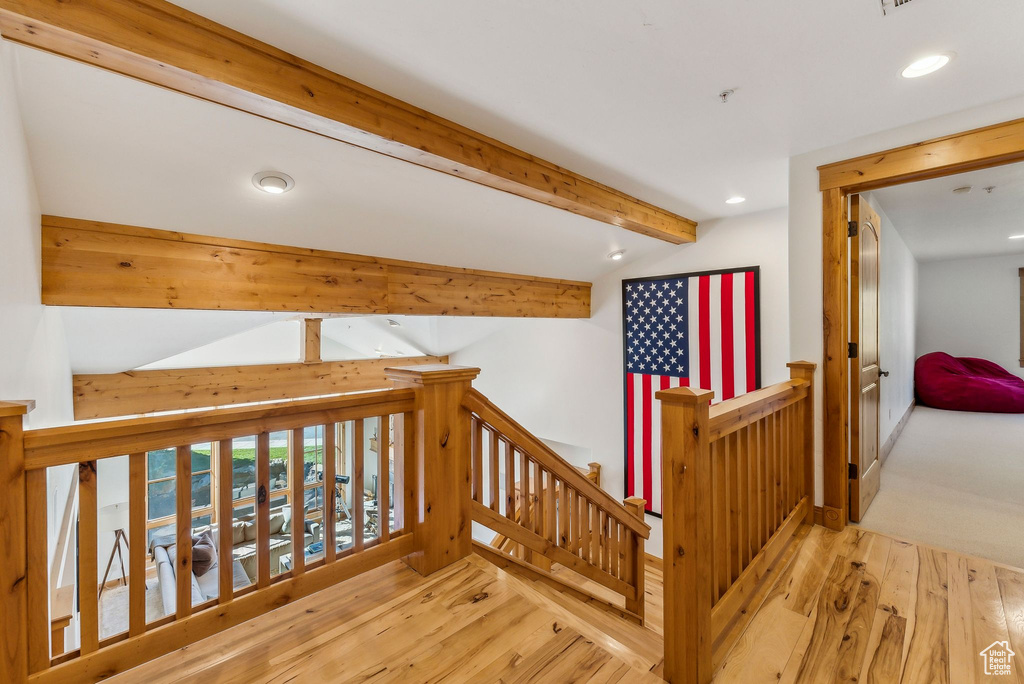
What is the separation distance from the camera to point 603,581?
8.70 feet

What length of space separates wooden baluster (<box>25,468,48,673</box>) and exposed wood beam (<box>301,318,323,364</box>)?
425 centimetres

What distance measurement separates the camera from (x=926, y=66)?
1.89 metres

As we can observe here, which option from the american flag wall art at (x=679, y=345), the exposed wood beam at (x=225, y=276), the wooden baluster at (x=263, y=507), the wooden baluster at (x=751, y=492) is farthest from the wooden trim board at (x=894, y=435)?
the wooden baluster at (x=263, y=507)

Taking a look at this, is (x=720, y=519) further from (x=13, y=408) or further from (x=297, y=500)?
(x=13, y=408)

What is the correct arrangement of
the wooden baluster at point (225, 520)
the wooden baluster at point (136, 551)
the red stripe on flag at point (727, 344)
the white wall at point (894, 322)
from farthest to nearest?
the red stripe on flag at point (727, 344) → the white wall at point (894, 322) → the wooden baluster at point (225, 520) → the wooden baluster at point (136, 551)

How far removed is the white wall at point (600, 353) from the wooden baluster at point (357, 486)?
371 cm

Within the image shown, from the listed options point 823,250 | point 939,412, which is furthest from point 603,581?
point 939,412

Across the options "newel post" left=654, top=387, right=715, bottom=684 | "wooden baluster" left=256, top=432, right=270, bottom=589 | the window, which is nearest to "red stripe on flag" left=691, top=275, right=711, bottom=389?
"newel post" left=654, top=387, right=715, bottom=684

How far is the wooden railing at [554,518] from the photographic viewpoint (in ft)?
7.04

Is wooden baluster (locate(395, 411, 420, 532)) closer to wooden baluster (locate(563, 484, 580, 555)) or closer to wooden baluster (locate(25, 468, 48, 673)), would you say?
wooden baluster (locate(563, 484, 580, 555))

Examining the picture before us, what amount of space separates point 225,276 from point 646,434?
4.12 m

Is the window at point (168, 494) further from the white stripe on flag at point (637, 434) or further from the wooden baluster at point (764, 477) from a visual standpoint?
the wooden baluster at point (764, 477)

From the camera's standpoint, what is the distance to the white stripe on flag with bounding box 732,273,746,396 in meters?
4.14

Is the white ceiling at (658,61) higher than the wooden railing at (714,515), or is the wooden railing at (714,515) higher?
the white ceiling at (658,61)
